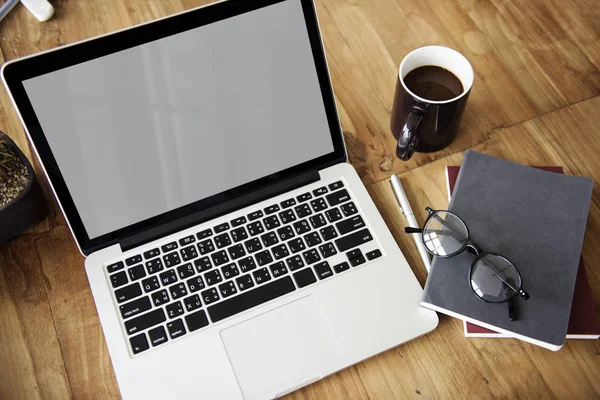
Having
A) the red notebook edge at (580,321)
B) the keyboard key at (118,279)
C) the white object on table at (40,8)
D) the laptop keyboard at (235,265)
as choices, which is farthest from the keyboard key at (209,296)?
the white object on table at (40,8)

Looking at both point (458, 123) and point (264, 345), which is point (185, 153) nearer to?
point (264, 345)

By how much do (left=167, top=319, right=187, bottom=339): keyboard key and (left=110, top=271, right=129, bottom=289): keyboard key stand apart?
0.28 ft

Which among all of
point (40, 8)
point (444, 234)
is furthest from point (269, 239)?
point (40, 8)

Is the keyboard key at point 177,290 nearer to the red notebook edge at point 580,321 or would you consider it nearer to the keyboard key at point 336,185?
the keyboard key at point 336,185

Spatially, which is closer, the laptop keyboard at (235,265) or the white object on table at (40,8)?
the laptop keyboard at (235,265)

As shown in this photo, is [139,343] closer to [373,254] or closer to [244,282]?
[244,282]

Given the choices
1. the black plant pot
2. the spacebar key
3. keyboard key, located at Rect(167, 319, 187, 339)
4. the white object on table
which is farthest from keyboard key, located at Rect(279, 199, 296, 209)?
the white object on table

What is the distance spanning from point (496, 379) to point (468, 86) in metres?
0.38

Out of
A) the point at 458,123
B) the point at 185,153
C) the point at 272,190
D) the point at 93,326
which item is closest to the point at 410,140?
the point at 458,123

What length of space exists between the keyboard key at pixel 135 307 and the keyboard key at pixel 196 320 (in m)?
0.05

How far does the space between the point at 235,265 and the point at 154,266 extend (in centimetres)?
10

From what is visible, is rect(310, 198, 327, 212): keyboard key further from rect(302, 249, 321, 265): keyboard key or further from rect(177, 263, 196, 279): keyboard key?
rect(177, 263, 196, 279): keyboard key

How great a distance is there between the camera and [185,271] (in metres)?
0.74

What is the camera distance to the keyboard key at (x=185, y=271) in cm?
74
